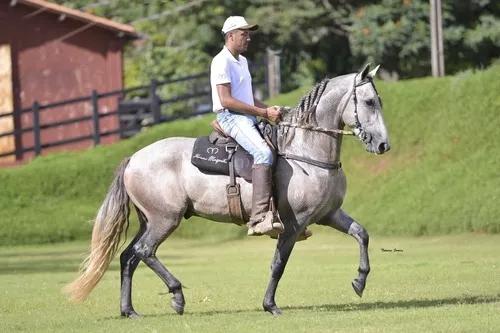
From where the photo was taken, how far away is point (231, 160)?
14.0 metres

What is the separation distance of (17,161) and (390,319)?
2175cm

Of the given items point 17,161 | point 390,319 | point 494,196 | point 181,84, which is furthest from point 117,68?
point 390,319

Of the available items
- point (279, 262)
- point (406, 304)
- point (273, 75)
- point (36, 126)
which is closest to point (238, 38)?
point (279, 262)

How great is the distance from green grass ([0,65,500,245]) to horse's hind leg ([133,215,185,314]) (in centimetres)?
1131

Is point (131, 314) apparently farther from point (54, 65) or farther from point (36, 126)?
point (54, 65)

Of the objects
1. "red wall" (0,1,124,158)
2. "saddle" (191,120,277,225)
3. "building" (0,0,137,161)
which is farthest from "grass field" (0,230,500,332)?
"red wall" (0,1,124,158)

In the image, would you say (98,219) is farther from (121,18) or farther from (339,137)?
(121,18)

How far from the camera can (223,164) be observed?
13992 mm

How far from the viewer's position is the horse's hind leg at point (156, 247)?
45.6 ft

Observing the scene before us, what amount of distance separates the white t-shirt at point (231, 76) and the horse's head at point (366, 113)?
3.30 ft

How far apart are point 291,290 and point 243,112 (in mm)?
3683

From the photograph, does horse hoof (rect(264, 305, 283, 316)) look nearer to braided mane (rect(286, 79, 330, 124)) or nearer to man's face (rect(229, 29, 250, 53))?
braided mane (rect(286, 79, 330, 124))

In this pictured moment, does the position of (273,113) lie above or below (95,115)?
above

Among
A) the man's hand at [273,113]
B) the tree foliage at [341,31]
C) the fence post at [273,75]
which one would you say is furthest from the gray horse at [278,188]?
the tree foliage at [341,31]
